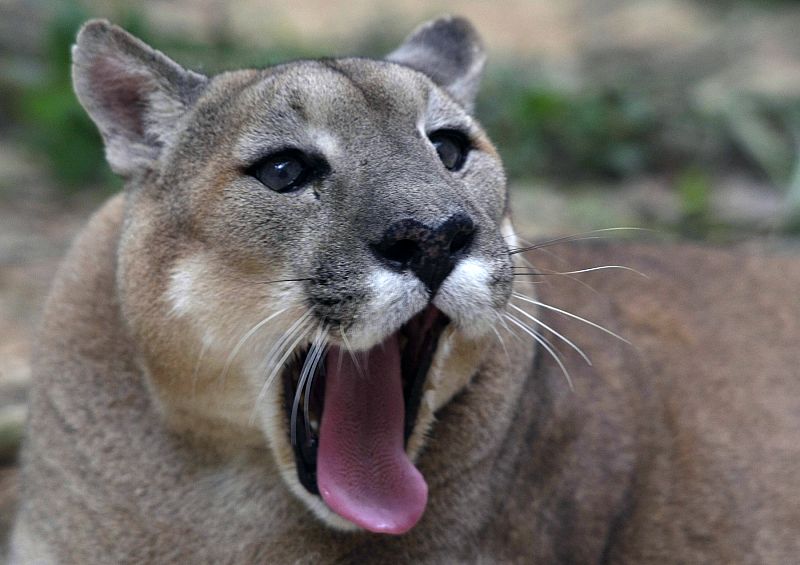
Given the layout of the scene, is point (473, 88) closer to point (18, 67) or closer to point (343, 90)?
point (343, 90)

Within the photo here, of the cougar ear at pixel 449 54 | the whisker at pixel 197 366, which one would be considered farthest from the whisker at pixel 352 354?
the cougar ear at pixel 449 54

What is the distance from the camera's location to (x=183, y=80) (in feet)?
12.2

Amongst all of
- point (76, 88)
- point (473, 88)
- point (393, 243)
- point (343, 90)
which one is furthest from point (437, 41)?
point (393, 243)

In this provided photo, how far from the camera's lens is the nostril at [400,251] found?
2.94m

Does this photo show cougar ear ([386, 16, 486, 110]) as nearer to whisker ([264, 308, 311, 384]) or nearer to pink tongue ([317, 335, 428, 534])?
pink tongue ([317, 335, 428, 534])

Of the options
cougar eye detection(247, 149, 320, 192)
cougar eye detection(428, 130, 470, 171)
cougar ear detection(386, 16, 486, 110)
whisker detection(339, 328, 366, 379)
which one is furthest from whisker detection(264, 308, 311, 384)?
cougar ear detection(386, 16, 486, 110)

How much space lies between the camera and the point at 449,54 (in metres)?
4.31

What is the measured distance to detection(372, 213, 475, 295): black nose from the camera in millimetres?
2922

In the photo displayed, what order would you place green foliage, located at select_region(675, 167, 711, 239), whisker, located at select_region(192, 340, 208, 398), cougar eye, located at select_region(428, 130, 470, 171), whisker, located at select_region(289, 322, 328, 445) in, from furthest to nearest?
green foliage, located at select_region(675, 167, 711, 239)
cougar eye, located at select_region(428, 130, 470, 171)
whisker, located at select_region(192, 340, 208, 398)
whisker, located at select_region(289, 322, 328, 445)

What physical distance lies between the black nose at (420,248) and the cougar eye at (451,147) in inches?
25.2

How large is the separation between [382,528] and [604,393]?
127 centimetres

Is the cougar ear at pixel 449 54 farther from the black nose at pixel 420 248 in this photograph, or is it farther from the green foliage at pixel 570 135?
the green foliage at pixel 570 135

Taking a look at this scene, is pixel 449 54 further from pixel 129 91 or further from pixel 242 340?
pixel 242 340

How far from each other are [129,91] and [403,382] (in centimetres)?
126
